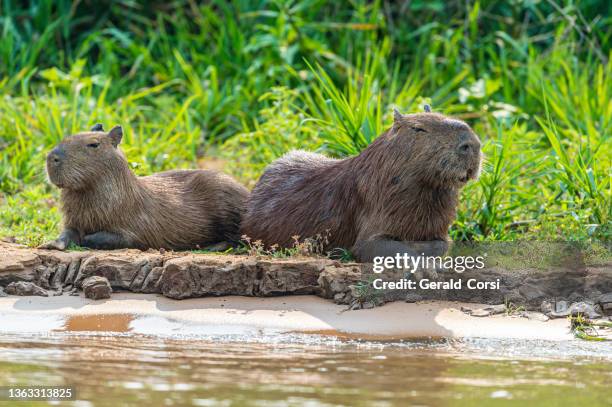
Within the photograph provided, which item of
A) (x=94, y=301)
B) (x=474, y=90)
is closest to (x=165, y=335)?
(x=94, y=301)

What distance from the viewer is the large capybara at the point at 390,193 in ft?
22.1

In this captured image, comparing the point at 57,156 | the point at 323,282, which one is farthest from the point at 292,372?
the point at 57,156

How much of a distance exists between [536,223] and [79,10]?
6295mm

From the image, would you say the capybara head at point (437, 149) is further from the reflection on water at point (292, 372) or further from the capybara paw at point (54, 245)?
the capybara paw at point (54, 245)

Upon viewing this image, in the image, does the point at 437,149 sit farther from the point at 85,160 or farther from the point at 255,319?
the point at 85,160

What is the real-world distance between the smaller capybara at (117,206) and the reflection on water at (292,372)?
1.59m

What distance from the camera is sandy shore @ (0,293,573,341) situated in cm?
609

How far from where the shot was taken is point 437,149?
6727 millimetres

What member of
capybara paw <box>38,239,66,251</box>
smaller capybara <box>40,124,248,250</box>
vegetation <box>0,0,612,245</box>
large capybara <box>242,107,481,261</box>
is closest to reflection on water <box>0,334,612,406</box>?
large capybara <box>242,107,481,261</box>

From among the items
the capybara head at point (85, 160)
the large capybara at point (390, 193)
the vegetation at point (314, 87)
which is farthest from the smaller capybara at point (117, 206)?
the large capybara at point (390, 193)

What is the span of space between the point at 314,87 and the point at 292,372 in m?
4.17

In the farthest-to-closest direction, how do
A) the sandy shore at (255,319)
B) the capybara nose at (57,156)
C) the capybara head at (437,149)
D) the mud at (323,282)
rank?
the capybara nose at (57,156)
the capybara head at (437,149)
the mud at (323,282)
the sandy shore at (255,319)

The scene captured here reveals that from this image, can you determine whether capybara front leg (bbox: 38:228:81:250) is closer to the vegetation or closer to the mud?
the vegetation

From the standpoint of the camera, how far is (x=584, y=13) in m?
11.5
